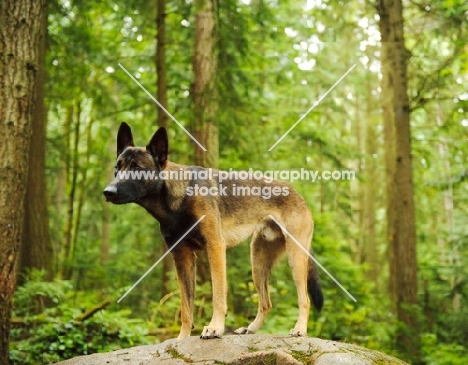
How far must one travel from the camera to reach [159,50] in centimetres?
1052

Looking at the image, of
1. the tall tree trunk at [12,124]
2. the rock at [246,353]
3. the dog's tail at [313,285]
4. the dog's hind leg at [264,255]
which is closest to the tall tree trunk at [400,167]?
the dog's tail at [313,285]

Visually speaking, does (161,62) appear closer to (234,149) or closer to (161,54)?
(161,54)

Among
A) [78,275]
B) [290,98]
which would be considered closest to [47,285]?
[78,275]

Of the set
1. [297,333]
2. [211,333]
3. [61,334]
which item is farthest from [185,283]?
[61,334]

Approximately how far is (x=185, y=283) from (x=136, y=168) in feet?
5.34

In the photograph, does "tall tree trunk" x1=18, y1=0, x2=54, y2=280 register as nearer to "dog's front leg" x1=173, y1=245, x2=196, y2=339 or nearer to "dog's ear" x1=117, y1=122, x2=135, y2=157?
"dog's front leg" x1=173, y1=245, x2=196, y2=339

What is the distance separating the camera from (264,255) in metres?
6.38

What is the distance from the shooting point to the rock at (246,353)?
4.43m

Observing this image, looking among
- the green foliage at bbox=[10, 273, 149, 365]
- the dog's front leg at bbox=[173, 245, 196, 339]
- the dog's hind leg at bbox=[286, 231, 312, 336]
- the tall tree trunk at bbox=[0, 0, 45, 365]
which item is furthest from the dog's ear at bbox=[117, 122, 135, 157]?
the green foliage at bbox=[10, 273, 149, 365]

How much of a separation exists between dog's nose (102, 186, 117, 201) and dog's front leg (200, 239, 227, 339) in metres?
1.29

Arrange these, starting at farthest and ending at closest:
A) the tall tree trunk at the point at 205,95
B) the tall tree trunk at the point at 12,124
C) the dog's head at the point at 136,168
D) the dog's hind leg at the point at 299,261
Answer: the tall tree trunk at the point at 205,95
the dog's hind leg at the point at 299,261
the tall tree trunk at the point at 12,124
the dog's head at the point at 136,168

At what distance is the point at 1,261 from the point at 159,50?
6471mm

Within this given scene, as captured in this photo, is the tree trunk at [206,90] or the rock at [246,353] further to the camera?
the tree trunk at [206,90]

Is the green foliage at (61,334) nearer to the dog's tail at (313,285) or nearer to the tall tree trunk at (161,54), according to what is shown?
the dog's tail at (313,285)
